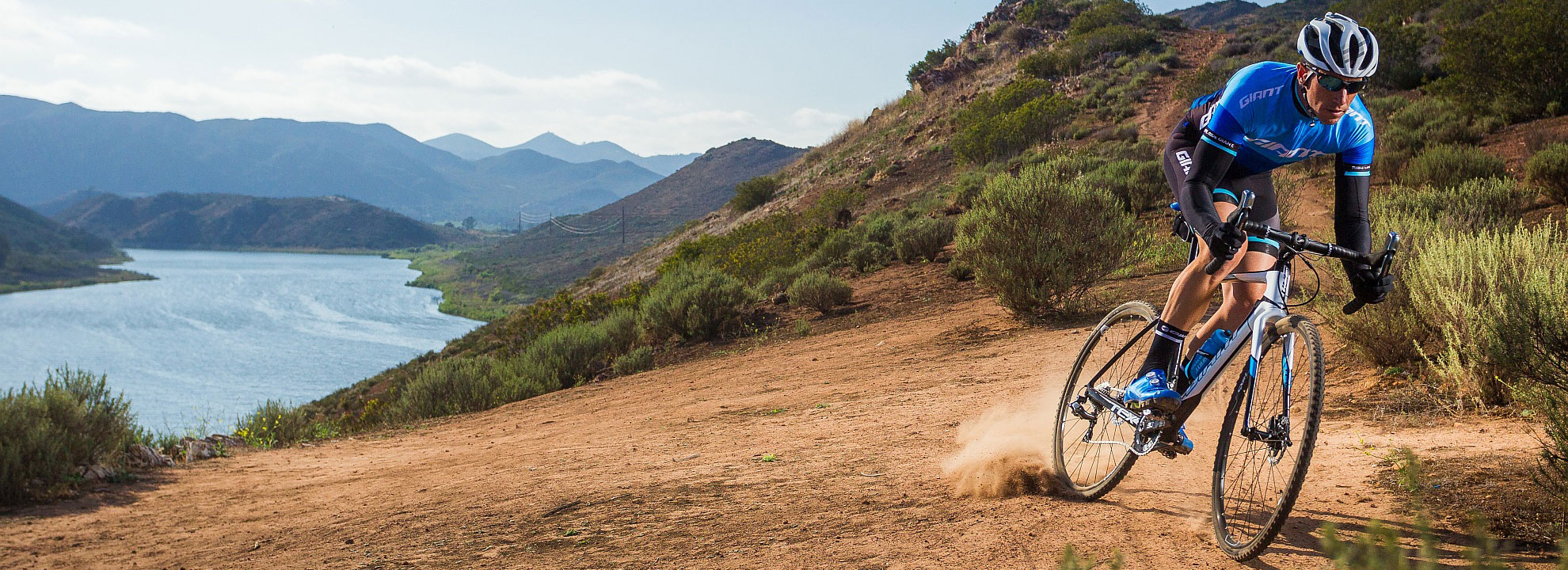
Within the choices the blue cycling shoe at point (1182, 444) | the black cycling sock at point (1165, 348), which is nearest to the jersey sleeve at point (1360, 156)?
the black cycling sock at point (1165, 348)

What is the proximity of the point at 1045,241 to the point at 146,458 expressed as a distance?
9.80 meters

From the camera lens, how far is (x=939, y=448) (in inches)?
202

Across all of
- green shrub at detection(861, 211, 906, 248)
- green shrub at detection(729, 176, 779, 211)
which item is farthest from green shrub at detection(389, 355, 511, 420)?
green shrub at detection(729, 176, 779, 211)

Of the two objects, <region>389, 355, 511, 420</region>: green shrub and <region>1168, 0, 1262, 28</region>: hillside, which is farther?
<region>1168, 0, 1262, 28</region>: hillside

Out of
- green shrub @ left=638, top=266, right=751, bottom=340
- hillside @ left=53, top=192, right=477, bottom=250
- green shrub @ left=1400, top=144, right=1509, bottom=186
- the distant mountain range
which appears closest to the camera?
green shrub @ left=1400, top=144, right=1509, bottom=186

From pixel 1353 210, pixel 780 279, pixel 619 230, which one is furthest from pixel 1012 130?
pixel 619 230

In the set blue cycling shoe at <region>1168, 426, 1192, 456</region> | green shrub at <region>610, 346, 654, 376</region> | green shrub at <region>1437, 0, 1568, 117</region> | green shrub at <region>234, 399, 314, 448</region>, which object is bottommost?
green shrub at <region>234, 399, 314, 448</region>

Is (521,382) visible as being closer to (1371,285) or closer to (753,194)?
(1371,285)

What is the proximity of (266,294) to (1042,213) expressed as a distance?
324 ft

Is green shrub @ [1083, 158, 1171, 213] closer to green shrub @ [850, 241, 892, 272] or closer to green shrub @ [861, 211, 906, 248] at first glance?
green shrub @ [850, 241, 892, 272]

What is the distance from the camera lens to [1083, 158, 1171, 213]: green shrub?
15828 mm

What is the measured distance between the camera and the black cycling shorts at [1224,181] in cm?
343

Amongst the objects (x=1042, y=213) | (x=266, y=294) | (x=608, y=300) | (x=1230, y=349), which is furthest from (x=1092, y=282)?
(x=266, y=294)

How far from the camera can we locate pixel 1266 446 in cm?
297
